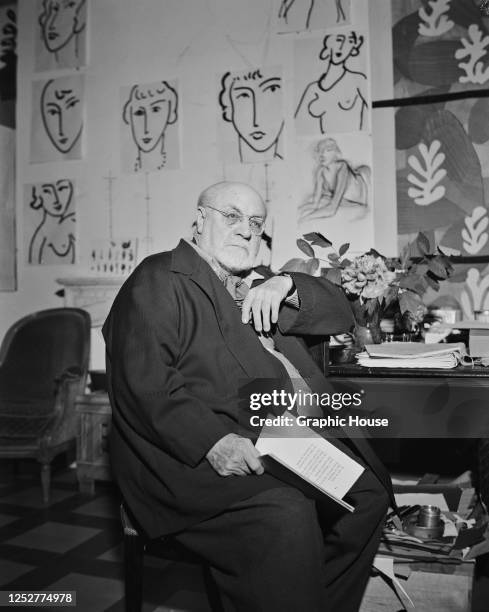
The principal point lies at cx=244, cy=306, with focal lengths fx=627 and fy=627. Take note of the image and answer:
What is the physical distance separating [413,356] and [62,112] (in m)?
3.06

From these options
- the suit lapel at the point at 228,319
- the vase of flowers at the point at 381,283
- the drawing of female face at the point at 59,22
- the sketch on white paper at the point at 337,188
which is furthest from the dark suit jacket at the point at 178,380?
the drawing of female face at the point at 59,22

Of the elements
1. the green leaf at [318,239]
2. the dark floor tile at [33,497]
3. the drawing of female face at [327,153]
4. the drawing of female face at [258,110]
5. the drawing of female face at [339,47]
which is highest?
the drawing of female face at [339,47]

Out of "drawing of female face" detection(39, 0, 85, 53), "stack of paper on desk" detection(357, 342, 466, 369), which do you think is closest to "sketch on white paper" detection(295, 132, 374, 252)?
"stack of paper on desk" detection(357, 342, 466, 369)

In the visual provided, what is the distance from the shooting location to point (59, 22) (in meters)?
4.26

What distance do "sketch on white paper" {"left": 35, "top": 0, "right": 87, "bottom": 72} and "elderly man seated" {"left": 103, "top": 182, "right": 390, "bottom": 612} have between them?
8.41ft

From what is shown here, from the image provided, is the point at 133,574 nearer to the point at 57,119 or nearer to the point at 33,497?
the point at 33,497

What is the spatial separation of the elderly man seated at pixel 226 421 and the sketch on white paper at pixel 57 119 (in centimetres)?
234

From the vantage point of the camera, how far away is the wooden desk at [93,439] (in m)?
3.69

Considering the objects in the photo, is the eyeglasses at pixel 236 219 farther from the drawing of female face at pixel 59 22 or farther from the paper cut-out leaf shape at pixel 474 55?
the drawing of female face at pixel 59 22

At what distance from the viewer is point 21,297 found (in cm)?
441

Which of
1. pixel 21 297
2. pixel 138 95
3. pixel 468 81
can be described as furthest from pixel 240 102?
pixel 21 297

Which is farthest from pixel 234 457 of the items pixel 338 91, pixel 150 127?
pixel 150 127

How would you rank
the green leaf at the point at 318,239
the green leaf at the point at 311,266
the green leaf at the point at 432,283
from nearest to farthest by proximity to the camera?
the green leaf at the point at 432,283 < the green leaf at the point at 318,239 < the green leaf at the point at 311,266

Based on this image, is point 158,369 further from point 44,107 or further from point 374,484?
point 44,107
